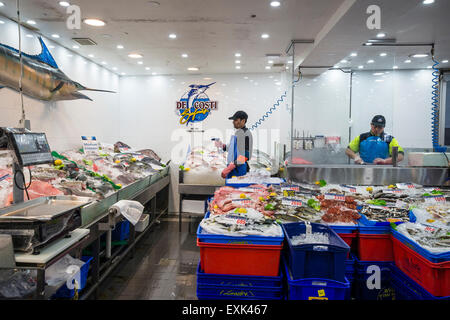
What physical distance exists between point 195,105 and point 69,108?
273cm

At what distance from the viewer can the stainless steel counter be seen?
4.07 meters

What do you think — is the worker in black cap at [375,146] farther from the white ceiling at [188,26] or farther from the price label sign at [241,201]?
the price label sign at [241,201]

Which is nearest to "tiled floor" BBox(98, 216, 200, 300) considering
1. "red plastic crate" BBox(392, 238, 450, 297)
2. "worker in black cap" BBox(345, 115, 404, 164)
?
"red plastic crate" BBox(392, 238, 450, 297)

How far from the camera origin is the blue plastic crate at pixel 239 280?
5.74 feet

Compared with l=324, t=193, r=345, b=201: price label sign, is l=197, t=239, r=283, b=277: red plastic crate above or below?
below

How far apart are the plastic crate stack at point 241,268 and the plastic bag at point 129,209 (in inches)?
75.7

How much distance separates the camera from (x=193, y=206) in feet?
18.9

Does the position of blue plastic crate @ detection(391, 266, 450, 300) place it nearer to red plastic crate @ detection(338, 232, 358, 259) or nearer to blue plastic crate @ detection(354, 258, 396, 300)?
blue plastic crate @ detection(354, 258, 396, 300)

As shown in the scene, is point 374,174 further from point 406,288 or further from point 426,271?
point 426,271

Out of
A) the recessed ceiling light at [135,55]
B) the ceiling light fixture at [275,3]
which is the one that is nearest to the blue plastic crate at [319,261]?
the ceiling light fixture at [275,3]

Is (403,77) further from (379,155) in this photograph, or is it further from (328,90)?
(379,155)

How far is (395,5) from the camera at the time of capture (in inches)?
115

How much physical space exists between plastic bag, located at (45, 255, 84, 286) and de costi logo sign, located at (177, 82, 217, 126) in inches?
181
